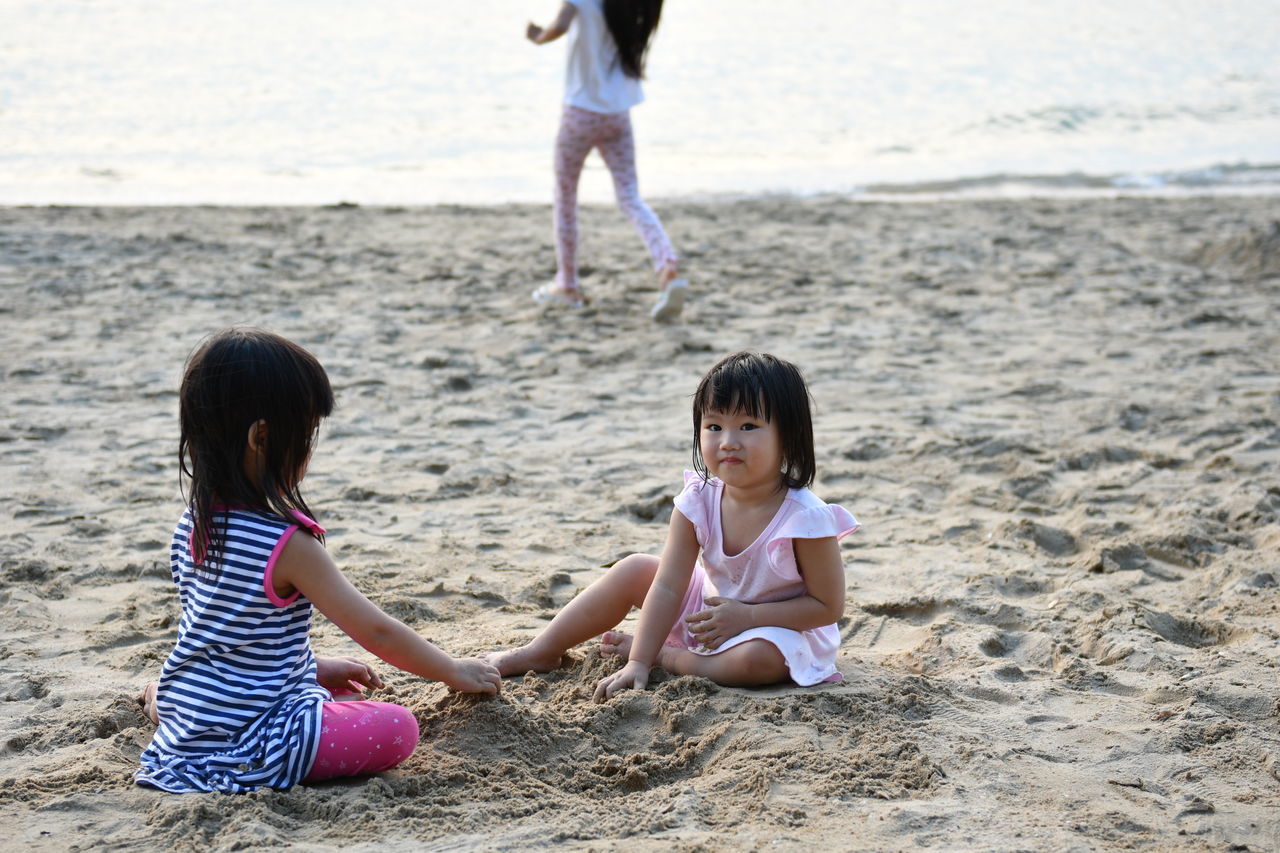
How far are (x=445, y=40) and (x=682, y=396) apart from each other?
18872mm

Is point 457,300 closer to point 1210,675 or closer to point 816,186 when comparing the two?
point 1210,675

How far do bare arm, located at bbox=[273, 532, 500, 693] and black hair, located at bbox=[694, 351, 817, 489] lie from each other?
2.73ft

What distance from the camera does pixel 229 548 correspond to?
2.38 meters

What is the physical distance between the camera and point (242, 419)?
2.35 meters

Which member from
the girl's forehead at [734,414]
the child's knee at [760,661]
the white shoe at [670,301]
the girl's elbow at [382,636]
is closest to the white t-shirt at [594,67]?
the white shoe at [670,301]

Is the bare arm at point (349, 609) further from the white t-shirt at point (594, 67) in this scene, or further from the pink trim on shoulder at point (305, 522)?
the white t-shirt at point (594, 67)

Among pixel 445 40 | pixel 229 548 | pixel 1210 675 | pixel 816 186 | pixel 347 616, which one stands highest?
pixel 445 40

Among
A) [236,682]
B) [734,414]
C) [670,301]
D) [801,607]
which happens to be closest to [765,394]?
[734,414]

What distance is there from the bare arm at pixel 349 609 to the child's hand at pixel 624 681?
1.38 feet

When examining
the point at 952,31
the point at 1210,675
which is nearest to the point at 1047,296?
the point at 1210,675

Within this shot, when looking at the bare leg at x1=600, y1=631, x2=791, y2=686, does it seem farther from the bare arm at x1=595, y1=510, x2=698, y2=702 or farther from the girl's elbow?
the girl's elbow

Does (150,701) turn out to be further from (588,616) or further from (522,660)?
(588,616)

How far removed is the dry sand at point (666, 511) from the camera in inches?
94.2

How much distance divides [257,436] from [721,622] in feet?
3.76
